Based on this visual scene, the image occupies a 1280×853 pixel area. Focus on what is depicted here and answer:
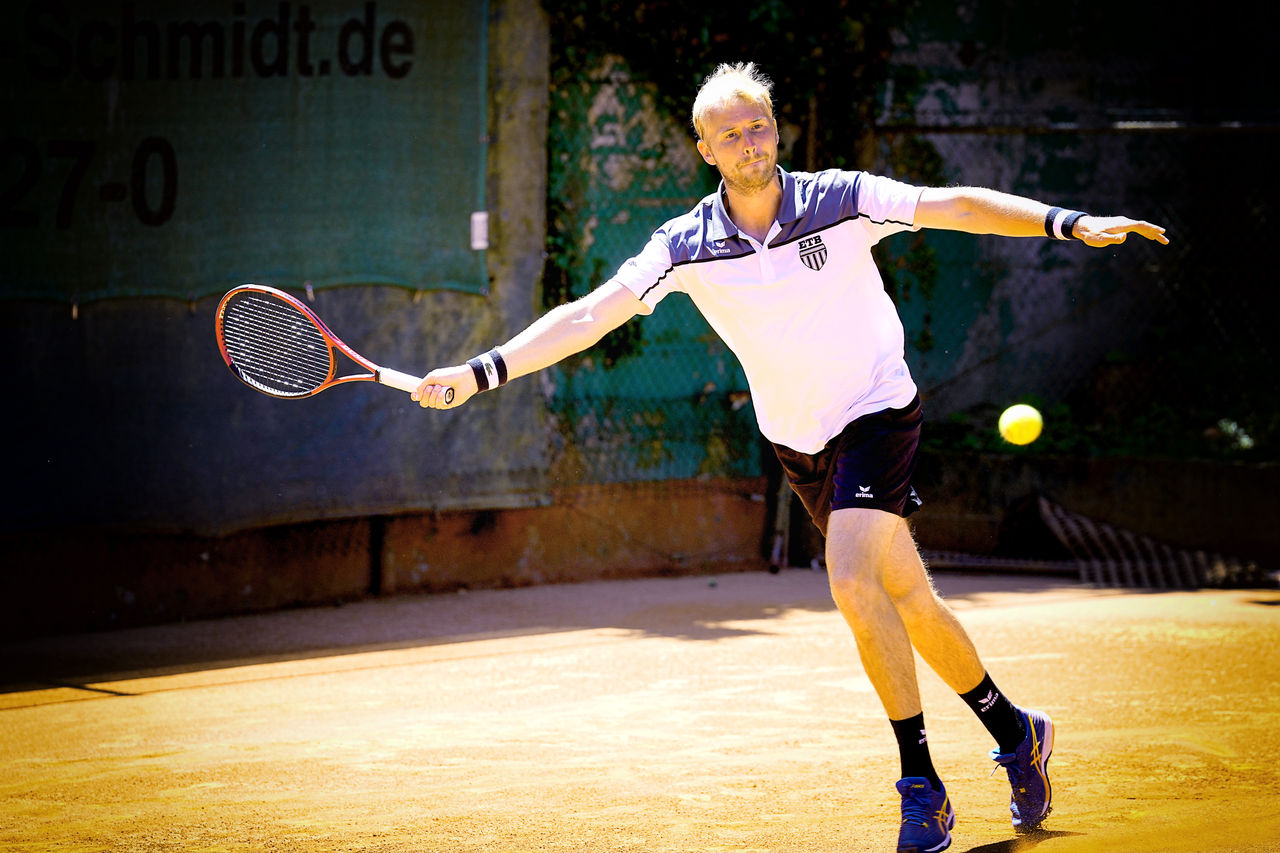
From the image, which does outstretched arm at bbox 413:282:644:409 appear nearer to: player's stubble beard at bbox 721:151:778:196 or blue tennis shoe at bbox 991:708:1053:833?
player's stubble beard at bbox 721:151:778:196

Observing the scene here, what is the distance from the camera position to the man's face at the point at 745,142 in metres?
4.19

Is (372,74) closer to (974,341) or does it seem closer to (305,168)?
(305,168)

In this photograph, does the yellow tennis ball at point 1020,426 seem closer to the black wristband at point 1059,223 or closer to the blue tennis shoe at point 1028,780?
the blue tennis shoe at point 1028,780

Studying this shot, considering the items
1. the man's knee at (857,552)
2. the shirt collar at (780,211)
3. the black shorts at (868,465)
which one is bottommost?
the man's knee at (857,552)

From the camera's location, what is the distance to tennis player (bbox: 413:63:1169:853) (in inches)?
161

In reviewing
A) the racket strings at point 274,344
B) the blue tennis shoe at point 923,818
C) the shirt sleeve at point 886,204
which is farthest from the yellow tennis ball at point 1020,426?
A: the racket strings at point 274,344

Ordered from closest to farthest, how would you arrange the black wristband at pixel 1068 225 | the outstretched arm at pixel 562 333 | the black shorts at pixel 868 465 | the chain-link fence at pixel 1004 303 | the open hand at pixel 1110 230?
the open hand at pixel 1110 230, the black wristband at pixel 1068 225, the black shorts at pixel 868 465, the outstretched arm at pixel 562 333, the chain-link fence at pixel 1004 303

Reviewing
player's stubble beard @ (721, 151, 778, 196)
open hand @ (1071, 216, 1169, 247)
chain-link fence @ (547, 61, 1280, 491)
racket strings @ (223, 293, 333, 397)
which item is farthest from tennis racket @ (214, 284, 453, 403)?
chain-link fence @ (547, 61, 1280, 491)

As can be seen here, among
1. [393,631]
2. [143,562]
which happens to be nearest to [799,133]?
[393,631]

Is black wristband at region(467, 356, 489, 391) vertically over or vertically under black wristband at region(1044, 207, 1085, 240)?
under

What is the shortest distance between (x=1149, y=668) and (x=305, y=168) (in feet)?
16.2

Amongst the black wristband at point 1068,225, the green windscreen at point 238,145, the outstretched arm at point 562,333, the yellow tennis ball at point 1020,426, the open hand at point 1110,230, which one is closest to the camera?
the open hand at point 1110,230

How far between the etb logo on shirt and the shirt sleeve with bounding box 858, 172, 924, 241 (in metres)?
0.16

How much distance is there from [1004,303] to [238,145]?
6136 mm
